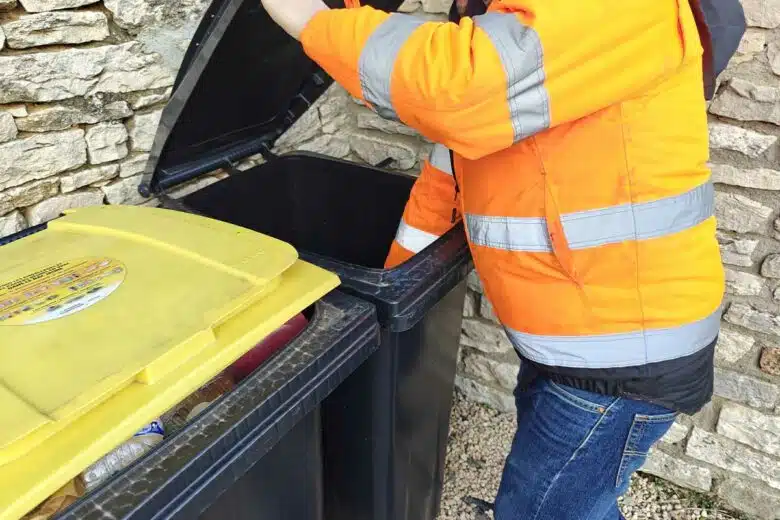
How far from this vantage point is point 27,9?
1284 millimetres

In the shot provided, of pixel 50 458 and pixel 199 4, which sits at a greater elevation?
pixel 199 4

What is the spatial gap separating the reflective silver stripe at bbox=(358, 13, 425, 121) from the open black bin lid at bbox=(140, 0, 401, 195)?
37 centimetres

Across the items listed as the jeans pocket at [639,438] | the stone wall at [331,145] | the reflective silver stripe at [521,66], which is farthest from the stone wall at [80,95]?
the jeans pocket at [639,438]

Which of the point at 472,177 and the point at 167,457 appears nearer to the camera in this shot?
the point at 167,457

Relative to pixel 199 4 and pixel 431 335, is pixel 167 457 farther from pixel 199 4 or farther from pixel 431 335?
pixel 199 4

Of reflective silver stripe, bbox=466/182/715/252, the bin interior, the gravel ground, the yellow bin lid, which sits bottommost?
the gravel ground

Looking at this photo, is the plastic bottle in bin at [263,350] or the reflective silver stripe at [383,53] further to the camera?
the plastic bottle in bin at [263,350]

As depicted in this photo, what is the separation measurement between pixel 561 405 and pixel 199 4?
4.21ft

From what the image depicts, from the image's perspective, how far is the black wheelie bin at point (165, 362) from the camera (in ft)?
2.44

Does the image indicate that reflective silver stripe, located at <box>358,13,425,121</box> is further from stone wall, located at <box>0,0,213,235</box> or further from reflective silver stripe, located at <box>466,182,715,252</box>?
stone wall, located at <box>0,0,213,235</box>

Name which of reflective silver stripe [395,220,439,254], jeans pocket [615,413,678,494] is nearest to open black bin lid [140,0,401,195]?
reflective silver stripe [395,220,439,254]

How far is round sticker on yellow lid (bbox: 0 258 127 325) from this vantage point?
0.91m

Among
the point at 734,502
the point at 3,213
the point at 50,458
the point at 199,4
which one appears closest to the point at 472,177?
the point at 50,458

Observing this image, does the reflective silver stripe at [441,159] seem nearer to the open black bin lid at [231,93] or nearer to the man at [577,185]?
the man at [577,185]
